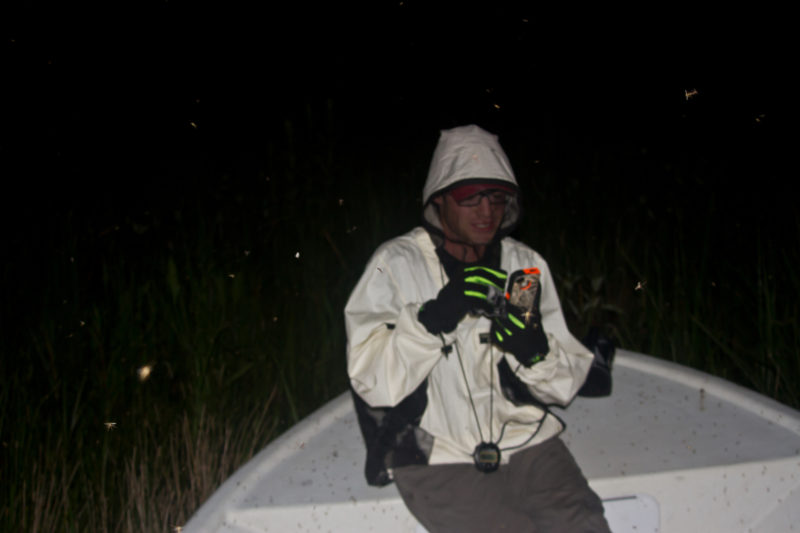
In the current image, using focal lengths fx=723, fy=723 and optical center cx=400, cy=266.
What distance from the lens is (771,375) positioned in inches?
129

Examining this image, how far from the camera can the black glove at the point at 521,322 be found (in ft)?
6.45

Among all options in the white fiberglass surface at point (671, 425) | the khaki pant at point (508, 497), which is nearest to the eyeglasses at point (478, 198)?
the khaki pant at point (508, 497)

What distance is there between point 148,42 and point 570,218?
3.29 m

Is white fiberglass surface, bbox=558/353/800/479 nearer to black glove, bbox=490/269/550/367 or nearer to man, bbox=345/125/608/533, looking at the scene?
man, bbox=345/125/608/533

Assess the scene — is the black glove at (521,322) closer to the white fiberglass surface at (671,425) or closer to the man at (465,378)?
the man at (465,378)

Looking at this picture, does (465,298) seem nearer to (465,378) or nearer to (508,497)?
(465,378)

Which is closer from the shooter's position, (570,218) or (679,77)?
(570,218)

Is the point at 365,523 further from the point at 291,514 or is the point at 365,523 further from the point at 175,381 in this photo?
the point at 175,381

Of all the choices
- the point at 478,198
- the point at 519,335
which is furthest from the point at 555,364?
the point at 478,198

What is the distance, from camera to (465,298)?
1.90 metres

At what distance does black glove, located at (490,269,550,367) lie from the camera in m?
1.97

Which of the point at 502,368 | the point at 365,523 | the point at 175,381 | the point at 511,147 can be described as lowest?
the point at 365,523

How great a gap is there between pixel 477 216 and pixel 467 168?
14 centimetres

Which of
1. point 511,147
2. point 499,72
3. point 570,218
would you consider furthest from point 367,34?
point 570,218
